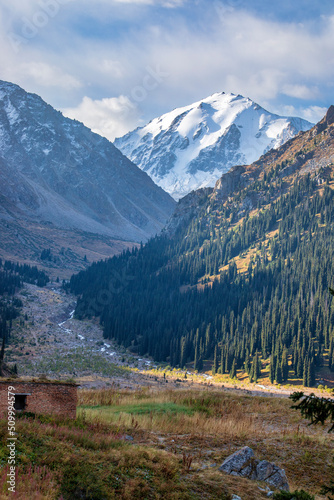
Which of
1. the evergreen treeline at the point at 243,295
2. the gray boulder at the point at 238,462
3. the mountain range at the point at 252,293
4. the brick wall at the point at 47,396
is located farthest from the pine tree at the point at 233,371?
the gray boulder at the point at 238,462

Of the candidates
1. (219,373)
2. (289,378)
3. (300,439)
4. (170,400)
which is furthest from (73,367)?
(300,439)

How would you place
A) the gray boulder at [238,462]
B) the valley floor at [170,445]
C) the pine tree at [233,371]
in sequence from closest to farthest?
the valley floor at [170,445] → the gray boulder at [238,462] → the pine tree at [233,371]

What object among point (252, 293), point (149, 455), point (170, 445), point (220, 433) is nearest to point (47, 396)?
point (170, 445)

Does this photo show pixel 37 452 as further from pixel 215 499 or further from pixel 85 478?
pixel 215 499

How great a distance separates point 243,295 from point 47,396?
10830 cm

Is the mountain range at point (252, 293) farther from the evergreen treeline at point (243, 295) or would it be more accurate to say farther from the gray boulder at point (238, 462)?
the gray boulder at point (238, 462)

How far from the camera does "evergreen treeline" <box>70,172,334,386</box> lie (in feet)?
301

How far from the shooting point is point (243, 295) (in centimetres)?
12206

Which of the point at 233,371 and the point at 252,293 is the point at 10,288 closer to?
the point at 252,293

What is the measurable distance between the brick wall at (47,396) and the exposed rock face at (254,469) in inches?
320

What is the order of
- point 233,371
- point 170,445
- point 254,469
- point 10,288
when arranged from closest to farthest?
point 254,469, point 170,445, point 233,371, point 10,288

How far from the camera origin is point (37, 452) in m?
11.4

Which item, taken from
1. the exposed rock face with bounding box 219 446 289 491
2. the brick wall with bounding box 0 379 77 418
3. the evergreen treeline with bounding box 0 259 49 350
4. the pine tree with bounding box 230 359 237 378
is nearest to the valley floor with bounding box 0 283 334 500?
the exposed rock face with bounding box 219 446 289 491

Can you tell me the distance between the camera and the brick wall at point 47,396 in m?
17.1
